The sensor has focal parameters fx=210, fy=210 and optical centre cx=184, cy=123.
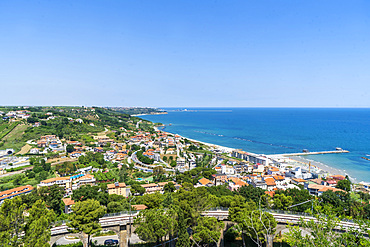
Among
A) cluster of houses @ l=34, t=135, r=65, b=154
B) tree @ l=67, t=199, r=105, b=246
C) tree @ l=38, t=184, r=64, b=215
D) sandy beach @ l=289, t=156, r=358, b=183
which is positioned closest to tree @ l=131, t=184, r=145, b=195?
tree @ l=38, t=184, r=64, b=215

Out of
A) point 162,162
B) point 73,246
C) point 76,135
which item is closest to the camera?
point 73,246

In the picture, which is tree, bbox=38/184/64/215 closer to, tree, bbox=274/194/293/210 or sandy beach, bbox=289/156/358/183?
tree, bbox=274/194/293/210

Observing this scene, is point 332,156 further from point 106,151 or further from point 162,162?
point 106,151

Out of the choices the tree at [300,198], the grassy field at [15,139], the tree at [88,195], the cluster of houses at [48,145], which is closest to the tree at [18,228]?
the tree at [88,195]

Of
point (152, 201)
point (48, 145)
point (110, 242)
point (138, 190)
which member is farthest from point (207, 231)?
point (48, 145)

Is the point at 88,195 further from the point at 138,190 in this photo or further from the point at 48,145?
the point at 48,145

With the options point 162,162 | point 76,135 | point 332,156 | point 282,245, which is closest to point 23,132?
point 76,135
